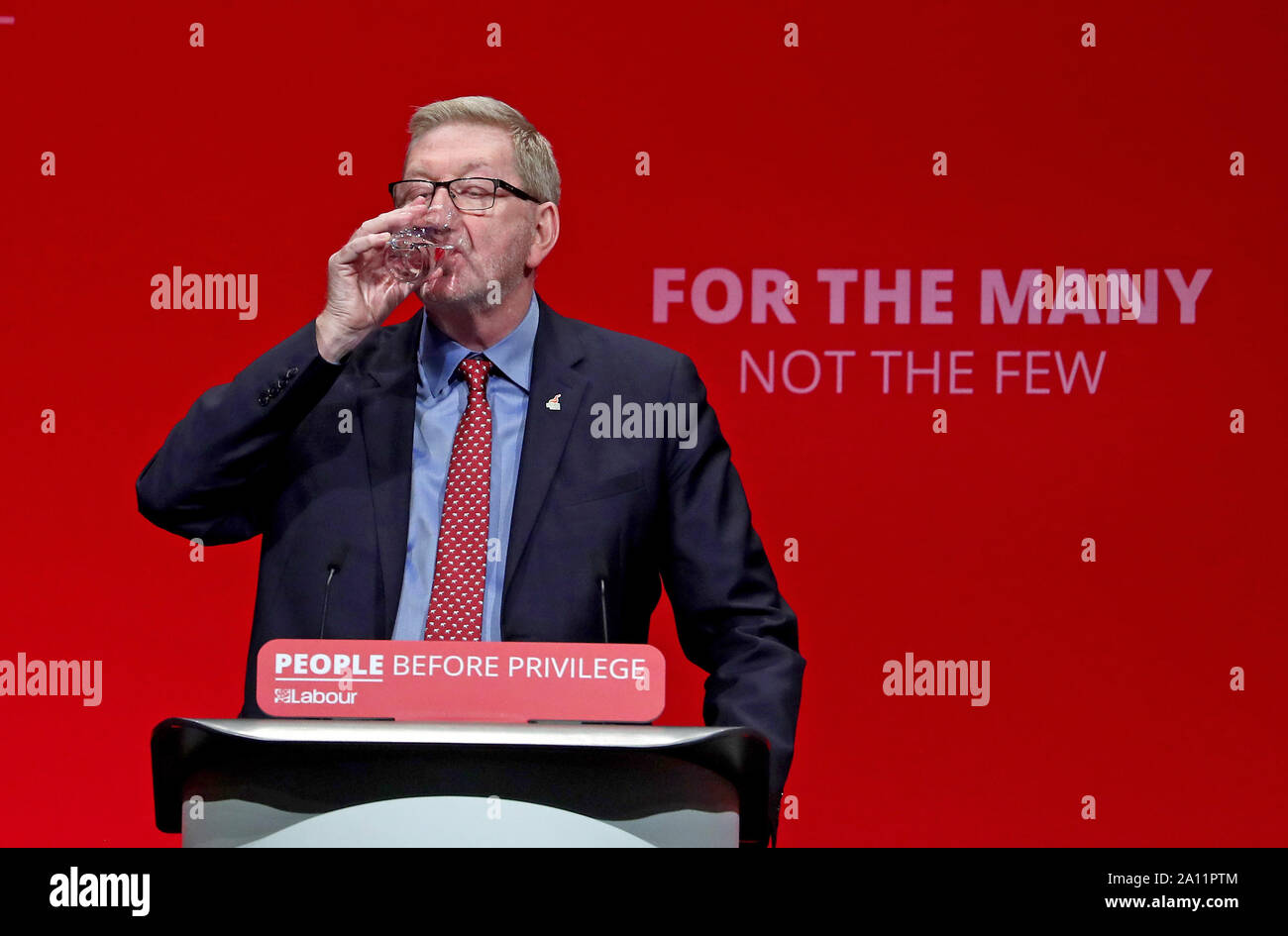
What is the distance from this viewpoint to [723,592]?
2166 mm

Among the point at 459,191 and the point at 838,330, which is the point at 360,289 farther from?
the point at 838,330

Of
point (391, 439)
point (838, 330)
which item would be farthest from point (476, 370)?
point (838, 330)

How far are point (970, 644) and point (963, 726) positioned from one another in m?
0.19

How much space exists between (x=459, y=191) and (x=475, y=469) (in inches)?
17.6

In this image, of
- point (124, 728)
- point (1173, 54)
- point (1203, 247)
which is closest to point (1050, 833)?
point (1203, 247)

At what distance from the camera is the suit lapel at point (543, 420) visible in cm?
212

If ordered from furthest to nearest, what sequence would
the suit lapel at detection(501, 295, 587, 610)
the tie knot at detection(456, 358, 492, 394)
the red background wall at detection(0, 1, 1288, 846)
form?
the red background wall at detection(0, 1, 1288, 846) < the tie knot at detection(456, 358, 492, 394) < the suit lapel at detection(501, 295, 587, 610)

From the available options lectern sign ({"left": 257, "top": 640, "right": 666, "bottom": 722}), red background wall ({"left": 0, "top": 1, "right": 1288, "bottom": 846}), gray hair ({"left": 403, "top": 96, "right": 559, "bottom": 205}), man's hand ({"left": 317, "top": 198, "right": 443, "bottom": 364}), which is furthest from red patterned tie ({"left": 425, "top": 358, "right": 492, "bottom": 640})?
red background wall ({"left": 0, "top": 1, "right": 1288, "bottom": 846})

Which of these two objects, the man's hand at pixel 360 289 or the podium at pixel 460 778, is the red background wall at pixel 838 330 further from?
the podium at pixel 460 778

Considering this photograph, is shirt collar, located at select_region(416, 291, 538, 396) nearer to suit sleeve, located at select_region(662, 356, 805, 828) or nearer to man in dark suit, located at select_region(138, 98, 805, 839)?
man in dark suit, located at select_region(138, 98, 805, 839)

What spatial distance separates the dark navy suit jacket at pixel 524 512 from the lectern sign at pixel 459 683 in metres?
0.57

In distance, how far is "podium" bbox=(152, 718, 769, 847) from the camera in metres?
1.32

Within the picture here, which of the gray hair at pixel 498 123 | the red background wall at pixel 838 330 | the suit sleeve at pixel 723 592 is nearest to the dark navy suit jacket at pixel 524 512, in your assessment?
the suit sleeve at pixel 723 592
